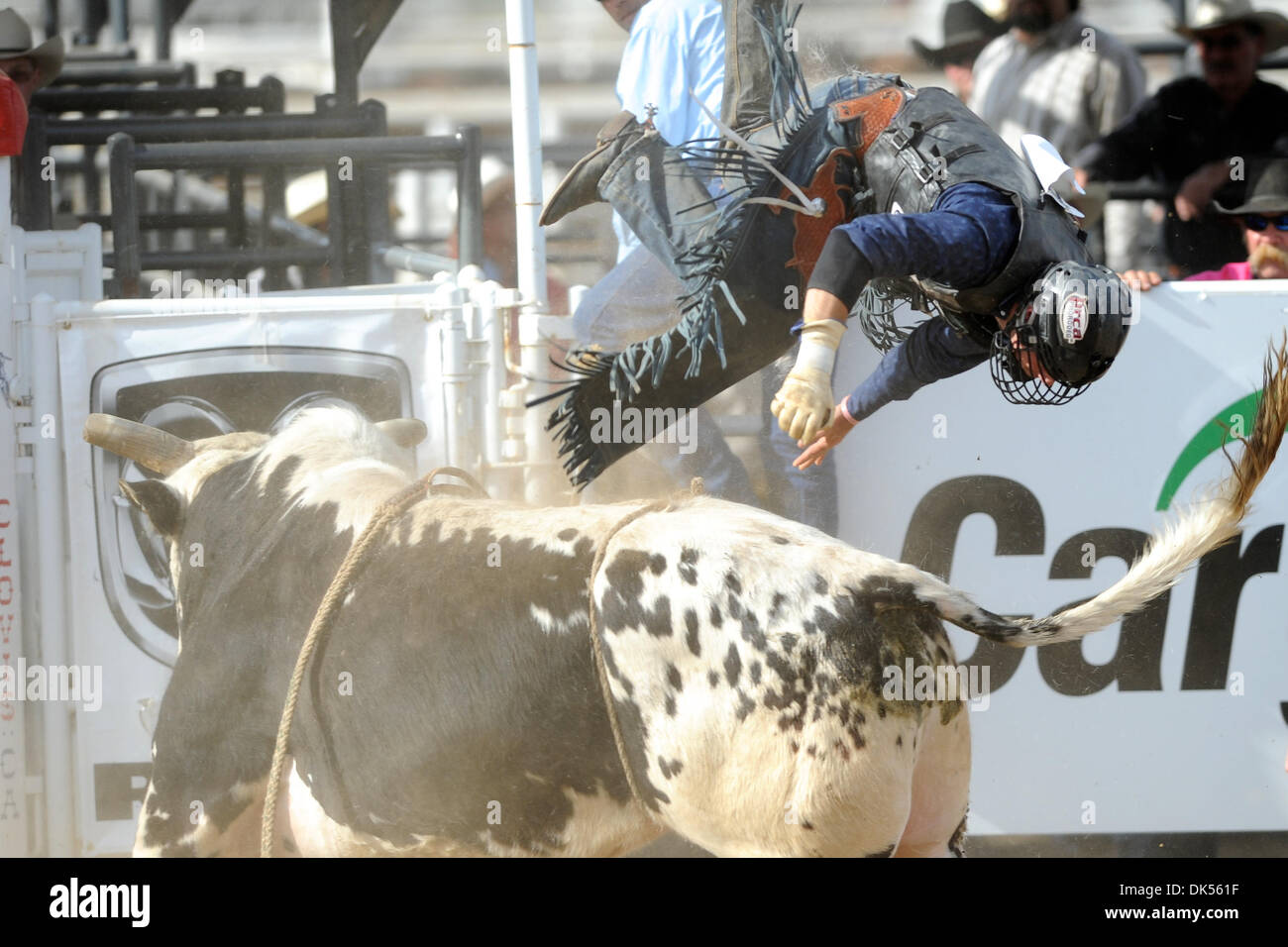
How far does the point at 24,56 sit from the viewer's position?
3.79 metres

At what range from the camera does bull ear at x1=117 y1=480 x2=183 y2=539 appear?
2.71m

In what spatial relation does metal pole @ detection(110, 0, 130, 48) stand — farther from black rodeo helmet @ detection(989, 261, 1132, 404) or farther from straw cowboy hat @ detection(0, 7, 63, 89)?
black rodeo helmet @ detection(989, 261, 1132, 404)

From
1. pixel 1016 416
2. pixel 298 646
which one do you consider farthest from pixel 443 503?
pixel 1016 416

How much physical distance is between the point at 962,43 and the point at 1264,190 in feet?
2.97

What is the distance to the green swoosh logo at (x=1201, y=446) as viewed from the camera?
10.5ft

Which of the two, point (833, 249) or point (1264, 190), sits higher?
point (1264, 190)

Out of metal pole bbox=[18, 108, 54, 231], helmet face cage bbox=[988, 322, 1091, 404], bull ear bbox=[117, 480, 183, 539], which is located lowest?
bull ear bbox=[117, 480, 183, 539]

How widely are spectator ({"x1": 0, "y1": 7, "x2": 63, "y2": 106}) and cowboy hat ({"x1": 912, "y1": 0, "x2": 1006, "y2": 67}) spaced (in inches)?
97.8

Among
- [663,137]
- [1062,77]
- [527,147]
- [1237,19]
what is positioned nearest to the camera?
[663,137]

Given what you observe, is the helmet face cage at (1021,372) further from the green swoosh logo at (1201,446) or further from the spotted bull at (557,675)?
the spotted bull at (557,675)

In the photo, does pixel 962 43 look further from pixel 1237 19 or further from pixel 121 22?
pixel 121 22

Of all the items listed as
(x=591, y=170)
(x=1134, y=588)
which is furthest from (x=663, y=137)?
(x=1134, y=588)

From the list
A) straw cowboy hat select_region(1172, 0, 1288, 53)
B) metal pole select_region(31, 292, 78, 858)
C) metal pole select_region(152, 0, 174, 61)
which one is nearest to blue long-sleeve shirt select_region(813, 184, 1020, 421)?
straw cowboy hat select_region(1172, 0, 1288, 53)
